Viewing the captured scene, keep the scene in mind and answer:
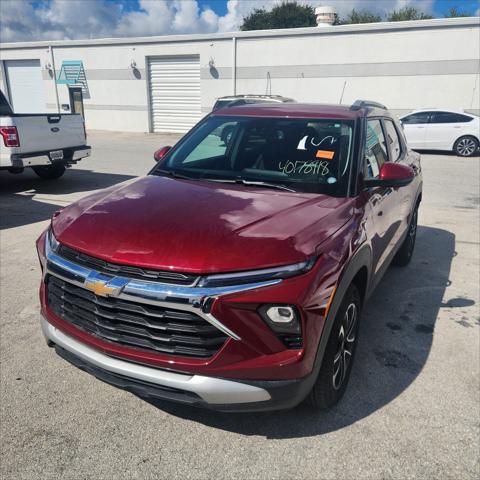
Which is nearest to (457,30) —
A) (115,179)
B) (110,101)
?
(115,179)

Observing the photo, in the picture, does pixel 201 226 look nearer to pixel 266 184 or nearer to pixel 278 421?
pixel 266 184

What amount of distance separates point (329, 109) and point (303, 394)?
2.44 m

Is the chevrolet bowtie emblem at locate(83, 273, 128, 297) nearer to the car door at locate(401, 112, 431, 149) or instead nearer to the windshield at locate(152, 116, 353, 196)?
the windshield at locate(152, 116, 353, 196)

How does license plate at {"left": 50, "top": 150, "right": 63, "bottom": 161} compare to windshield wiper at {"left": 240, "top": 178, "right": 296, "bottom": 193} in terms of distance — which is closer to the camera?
windshield wiper at {"left": 240, "top": 178, "right": 296, "bottom": 193}

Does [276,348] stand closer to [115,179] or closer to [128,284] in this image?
[128,284]

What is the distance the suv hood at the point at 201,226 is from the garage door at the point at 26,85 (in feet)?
89.8

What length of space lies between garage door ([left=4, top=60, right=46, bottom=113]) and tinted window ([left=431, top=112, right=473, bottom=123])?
21801 millimetres

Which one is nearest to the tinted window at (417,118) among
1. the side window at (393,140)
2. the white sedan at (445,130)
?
the white sedan at (445,130)

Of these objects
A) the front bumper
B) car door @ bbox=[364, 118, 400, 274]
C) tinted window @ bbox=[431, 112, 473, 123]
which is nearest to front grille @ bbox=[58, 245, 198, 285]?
the front bumper

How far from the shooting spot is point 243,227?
7.95ft

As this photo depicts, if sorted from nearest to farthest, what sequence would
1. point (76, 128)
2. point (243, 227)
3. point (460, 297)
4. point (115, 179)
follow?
1. point (243, 227)
2. point (460, 297)
3. point (76, 128)
4. point (115, 179)

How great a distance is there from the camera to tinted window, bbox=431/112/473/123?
596 inches

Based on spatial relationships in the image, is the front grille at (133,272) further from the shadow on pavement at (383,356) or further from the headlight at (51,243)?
the shadow on pavement at (383,356)

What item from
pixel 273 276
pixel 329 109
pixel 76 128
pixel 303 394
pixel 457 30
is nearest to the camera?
pixel 273 276
